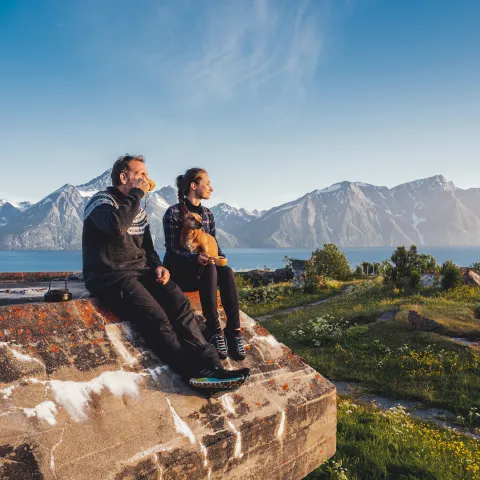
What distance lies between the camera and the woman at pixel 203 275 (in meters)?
4.19

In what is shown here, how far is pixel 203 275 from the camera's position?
14.1ft

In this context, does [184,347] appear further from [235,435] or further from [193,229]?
[193,229]

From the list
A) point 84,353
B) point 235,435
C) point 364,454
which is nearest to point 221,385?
point 235,435

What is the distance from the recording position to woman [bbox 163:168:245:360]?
4.19 metres

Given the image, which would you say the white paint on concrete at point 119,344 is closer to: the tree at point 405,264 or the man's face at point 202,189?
the man's face at point 202,189

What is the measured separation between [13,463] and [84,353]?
99cm

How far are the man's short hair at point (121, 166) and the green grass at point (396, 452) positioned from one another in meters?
4.05

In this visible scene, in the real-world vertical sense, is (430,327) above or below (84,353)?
below

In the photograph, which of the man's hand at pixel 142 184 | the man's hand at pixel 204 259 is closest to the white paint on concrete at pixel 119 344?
the man's hand at pixel 204 259

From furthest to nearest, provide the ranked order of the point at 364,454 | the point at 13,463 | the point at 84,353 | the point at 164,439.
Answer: the point at 364,454 → the point at 84,353 → the point at 164,439 → the point at 13,463

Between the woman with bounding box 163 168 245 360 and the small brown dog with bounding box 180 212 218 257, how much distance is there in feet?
0.33

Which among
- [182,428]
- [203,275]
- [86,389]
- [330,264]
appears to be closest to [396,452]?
[182,428]

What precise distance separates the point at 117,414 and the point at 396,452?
12.0 ft

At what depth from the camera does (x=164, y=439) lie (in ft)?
9.62
